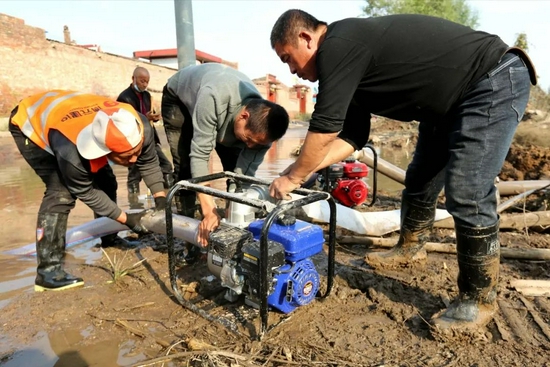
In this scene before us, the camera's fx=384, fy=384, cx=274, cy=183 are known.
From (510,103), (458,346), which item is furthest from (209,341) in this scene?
(510,103)

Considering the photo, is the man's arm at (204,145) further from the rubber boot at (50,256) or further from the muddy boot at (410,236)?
the muddy boot at (410,236)

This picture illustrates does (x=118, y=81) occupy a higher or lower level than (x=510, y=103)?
lower

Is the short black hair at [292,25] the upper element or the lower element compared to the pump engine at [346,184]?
upper

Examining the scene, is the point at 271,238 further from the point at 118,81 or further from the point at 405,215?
the point at 118,81

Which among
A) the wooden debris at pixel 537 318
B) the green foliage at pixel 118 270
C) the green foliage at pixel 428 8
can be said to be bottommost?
the green foliage at pixel 118 270

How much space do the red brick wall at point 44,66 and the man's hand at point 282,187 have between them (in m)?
16.5

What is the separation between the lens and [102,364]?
214 centimetres

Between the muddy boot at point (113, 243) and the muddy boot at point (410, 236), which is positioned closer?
the muddy boot at point (410, 236)

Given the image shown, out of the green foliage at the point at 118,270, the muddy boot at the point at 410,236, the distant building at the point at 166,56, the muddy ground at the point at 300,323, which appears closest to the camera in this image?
the muddy ground at the point at 300,323

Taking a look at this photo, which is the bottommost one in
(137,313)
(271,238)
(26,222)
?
(26,222)

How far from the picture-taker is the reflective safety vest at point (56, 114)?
2.73m

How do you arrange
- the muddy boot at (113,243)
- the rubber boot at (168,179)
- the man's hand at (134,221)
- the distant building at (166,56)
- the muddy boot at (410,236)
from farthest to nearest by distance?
the distant building at (166,56), the rubber boot at (168,179), the muddy boot at (113,243), the man's hand at (134,221), the muddy boot at (410,236)

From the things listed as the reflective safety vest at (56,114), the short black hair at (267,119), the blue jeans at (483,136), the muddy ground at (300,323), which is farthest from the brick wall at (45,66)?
the blue jeans at (483,136)

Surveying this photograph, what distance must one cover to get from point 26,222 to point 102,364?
3312 mm
